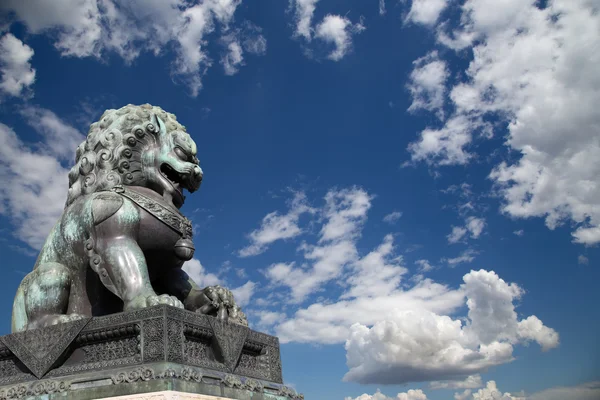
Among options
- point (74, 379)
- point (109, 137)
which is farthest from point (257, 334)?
point (109, 137)

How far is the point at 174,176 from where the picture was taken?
8.96 metres

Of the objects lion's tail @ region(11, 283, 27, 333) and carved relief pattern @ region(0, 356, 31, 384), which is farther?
lion's tail @ region(11, 283, 27, 333)

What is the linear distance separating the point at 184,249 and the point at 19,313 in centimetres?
232

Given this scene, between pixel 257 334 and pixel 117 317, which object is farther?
pixel 257 334

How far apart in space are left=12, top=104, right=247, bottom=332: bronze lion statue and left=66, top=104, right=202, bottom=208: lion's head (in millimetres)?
14

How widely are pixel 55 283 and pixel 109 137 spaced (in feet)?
7.50

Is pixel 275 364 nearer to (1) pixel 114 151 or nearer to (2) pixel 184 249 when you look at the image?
(2) pixel 184 249

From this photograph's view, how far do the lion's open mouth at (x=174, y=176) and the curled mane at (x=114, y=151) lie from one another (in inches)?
13.0

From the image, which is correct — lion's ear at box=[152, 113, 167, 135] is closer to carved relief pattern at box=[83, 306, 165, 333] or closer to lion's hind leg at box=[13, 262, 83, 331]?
lion's hind leg at box=[13, 262, 83, 331]

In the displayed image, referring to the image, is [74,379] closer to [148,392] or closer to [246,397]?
[148,392]

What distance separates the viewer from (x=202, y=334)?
6938 mm

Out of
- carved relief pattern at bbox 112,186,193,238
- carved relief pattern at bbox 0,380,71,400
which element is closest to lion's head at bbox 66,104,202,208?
carved relief pattern at bbox 112,186,193,238

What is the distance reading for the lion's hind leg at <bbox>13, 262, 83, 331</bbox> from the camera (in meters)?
7.65

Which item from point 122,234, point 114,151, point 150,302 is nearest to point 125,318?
point 150,302
